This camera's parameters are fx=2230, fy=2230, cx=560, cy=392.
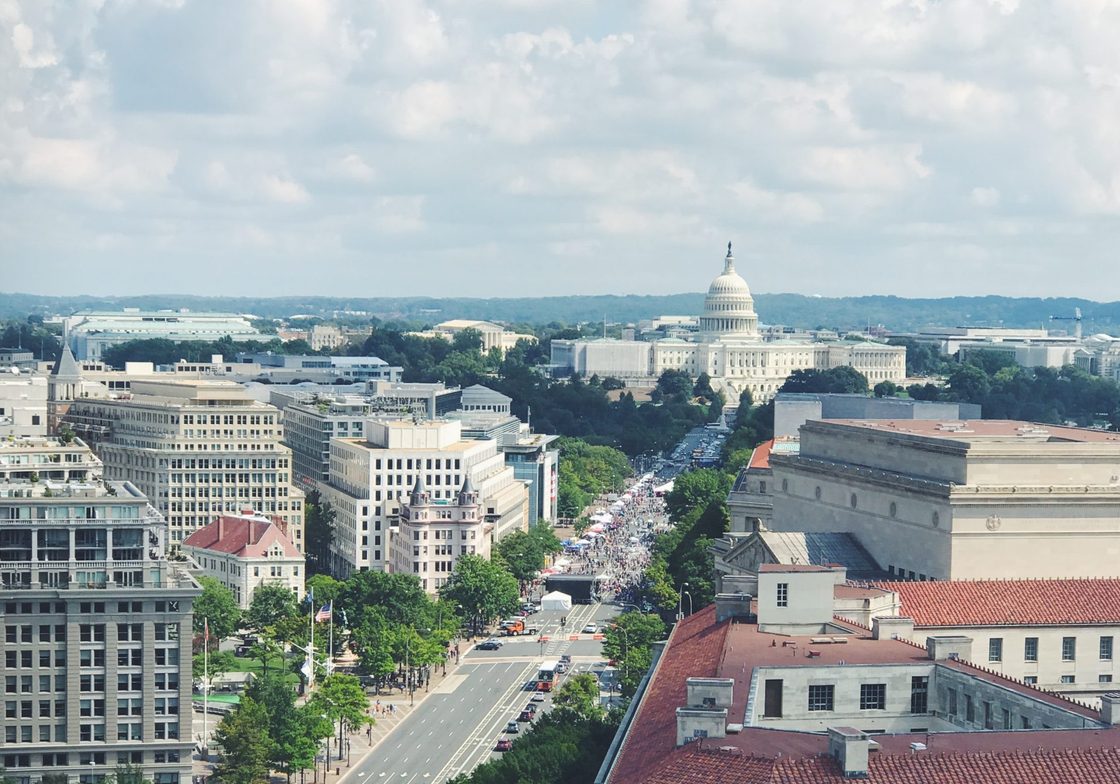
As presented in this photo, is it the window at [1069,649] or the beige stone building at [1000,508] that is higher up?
the beige stone building at [1000,508]

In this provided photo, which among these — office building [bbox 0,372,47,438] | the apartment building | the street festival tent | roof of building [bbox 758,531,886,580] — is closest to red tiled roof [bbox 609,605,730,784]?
roof of building [bbox 758,531,886,580]

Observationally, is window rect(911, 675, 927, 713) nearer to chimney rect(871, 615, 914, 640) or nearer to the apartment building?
chimney rect(871, 615, 914, 640)

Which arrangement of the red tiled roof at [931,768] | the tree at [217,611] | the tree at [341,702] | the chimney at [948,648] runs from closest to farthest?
the red tiled roof at [931,768] < the chimney at [948,648] < the tree at [341,702] < the tree at [217,611]

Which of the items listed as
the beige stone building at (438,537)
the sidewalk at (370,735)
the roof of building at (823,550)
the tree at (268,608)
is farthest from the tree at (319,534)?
the roof of building at (823,550)

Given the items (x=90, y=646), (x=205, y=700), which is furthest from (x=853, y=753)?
(x=205, y=700)

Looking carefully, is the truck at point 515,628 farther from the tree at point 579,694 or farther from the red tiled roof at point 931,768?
the red tiled roof at point 931,768

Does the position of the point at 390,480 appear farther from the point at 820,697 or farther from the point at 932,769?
the point at 932,769

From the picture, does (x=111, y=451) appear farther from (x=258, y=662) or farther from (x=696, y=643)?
(x=696, y=643)
